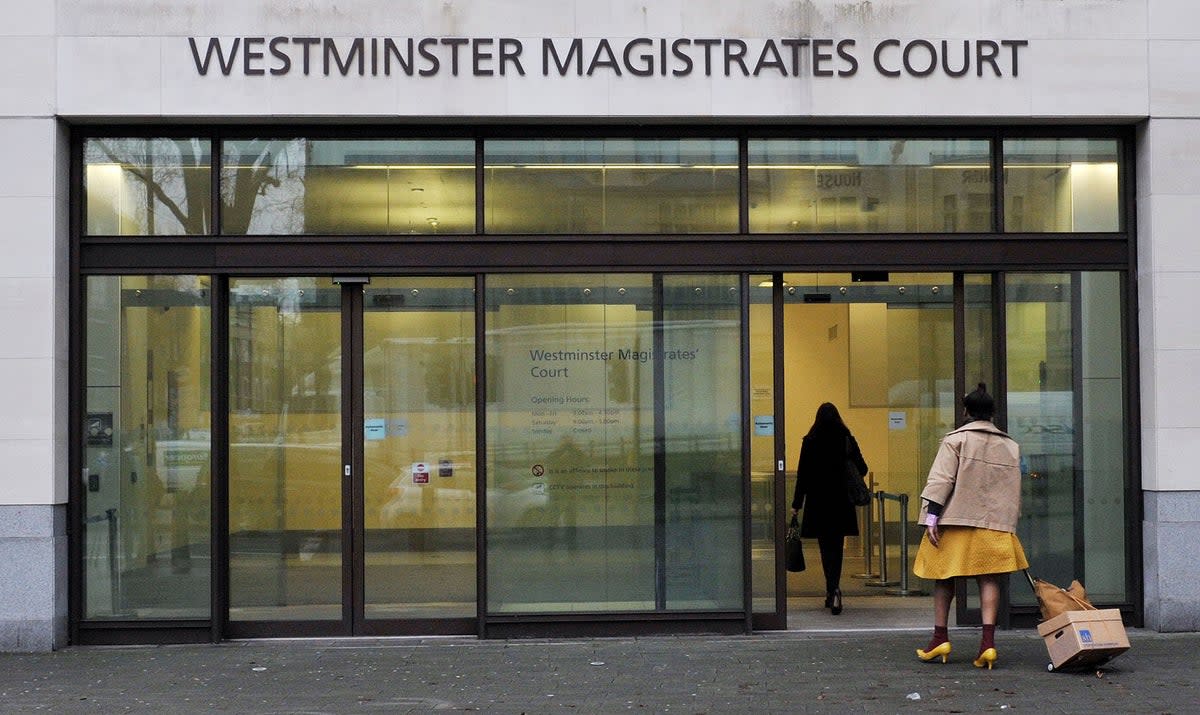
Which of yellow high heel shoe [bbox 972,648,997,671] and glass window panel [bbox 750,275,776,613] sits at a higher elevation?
glass window panel [bbox 750,275,776,613]

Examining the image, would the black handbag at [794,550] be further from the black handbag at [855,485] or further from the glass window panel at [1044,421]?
the glass window panel at [1044,421]

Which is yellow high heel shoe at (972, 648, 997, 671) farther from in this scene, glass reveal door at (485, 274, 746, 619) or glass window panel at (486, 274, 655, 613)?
glass window panel at (486, 274, 655, 613)

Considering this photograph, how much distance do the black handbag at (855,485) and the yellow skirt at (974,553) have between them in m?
2.63

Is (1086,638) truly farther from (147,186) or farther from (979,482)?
(147,186)

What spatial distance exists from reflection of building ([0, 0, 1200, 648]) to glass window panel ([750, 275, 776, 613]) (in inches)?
1.2

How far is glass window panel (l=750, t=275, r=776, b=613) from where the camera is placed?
11070 millimetres

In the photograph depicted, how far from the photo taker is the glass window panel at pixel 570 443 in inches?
432

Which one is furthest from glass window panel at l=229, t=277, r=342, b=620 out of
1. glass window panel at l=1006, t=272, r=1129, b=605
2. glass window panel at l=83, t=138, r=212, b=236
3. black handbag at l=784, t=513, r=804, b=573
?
glass window panel at l=1006, t=272, r=1129, b=605

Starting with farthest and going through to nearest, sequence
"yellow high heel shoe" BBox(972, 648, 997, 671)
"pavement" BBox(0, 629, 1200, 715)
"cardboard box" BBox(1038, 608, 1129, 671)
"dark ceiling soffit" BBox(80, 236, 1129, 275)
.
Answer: "dark ceiling soffit" BBox(80, 236, 1129, 275)
"yellow high heel shoe" BBox(972, 648, 997, 671)
"cardboard box" BBox(1038, 608, 1129, 671)
"pavement" BBox(0, 629, 1200, 715)

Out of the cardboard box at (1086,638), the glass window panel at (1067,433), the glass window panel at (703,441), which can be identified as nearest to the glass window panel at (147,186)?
the glass window panel at (703,441)

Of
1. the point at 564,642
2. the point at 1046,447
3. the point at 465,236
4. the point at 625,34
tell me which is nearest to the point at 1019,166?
the point at 1046,447

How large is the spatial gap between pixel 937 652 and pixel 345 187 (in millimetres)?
5959

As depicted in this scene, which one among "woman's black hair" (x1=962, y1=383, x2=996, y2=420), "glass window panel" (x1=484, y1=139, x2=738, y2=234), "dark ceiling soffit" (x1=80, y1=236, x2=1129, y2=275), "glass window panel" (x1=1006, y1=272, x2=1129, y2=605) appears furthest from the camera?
"glass window panel" (x1=1006, y1=272, x2=1129, y2=605)

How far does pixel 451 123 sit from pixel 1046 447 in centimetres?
569
